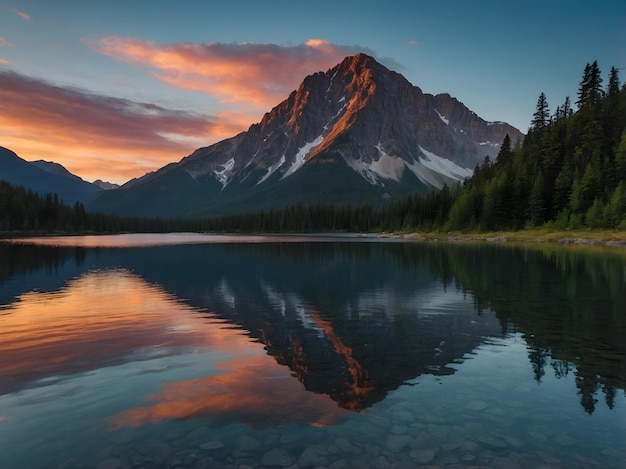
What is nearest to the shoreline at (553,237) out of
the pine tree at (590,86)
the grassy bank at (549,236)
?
the grassy bank at (549,236)

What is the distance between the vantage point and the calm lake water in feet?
35.9

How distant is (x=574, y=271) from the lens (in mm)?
49969

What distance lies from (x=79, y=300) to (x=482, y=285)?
37398 mm

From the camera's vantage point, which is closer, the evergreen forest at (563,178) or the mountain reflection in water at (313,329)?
the mountain reflection in water at (313,329)

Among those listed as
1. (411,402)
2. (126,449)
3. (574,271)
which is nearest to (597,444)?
(411,402)

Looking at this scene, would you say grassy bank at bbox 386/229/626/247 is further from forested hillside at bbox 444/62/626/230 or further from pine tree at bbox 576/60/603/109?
pine tree at bbox 576/60/603/109

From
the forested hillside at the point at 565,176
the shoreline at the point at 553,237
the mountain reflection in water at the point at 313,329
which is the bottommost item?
the mountain reflection in water at the point at 313,329

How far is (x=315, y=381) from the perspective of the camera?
16156mm

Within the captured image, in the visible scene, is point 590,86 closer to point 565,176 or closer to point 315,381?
point 565,176

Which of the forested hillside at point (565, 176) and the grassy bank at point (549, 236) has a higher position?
the forested hillside at point (565, 176)

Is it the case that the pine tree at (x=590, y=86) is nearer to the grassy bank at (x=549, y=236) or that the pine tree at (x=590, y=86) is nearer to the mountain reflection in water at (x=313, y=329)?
the grassy bank at (x=549, y=236)

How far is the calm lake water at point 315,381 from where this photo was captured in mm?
10930

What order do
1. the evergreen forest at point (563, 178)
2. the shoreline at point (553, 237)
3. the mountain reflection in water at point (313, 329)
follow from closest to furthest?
1. the mountain reflection in water at point (313, 329)
2. the shoreline at point (553, 237)
3. the evergreen forest at point (563, 178)

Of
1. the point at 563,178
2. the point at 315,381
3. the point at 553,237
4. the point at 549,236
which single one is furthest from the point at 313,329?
the point at 563,178
